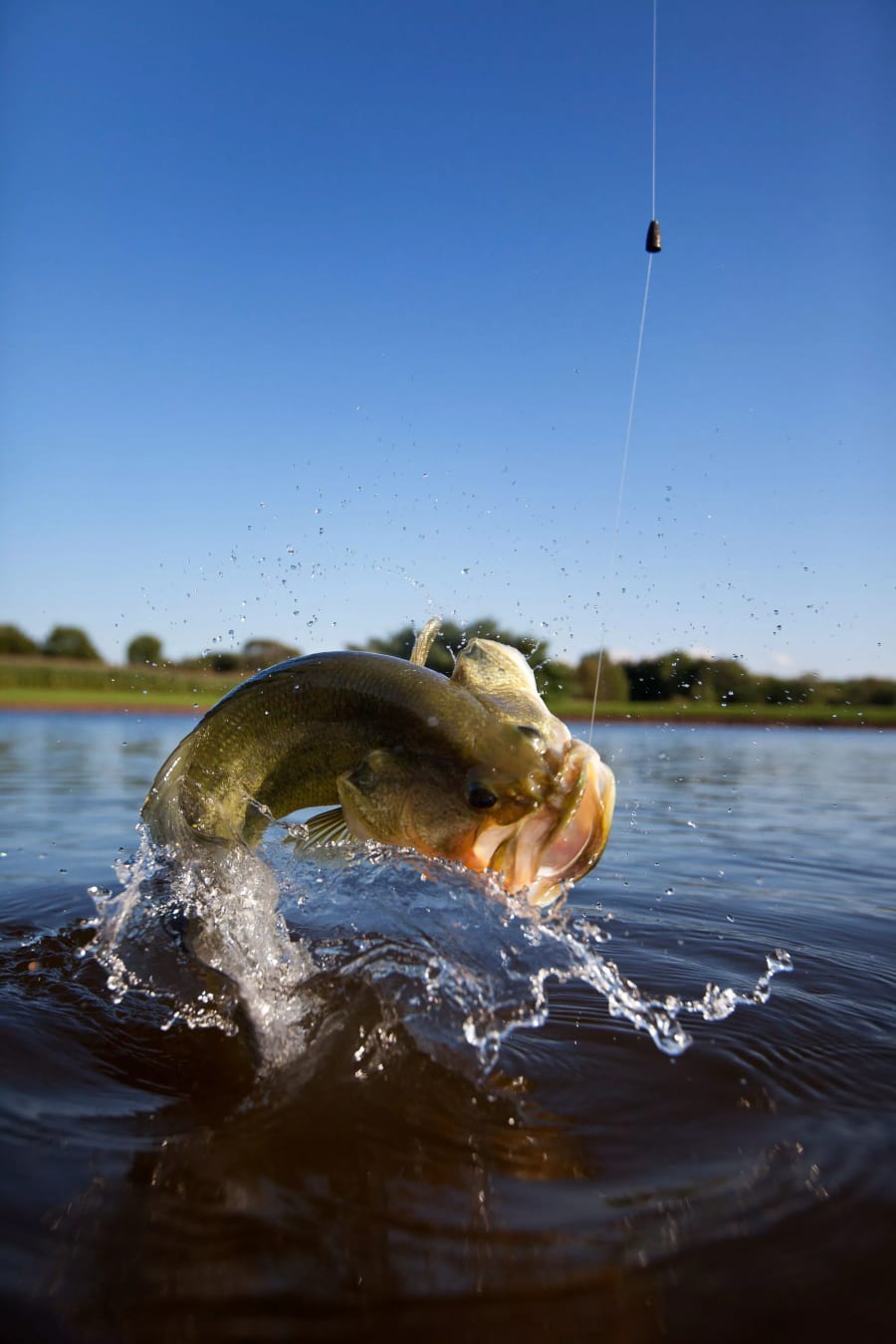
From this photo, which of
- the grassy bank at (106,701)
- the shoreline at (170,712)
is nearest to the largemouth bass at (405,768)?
the grassy bank at (106,701)

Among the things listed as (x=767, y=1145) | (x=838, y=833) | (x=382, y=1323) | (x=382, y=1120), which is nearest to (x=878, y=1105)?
(x=767, y=1145)

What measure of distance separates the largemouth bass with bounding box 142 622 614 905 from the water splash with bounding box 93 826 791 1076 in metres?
0.22

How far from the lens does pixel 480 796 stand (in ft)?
8.66

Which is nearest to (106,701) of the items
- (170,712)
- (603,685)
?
(170,712)

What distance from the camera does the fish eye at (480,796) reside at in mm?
2631

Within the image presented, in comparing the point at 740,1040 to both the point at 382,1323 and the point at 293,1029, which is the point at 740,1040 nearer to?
the point at 293,1029

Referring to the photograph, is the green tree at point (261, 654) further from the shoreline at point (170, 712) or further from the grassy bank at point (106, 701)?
the shoreline at point (170, 712)

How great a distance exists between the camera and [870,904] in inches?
232

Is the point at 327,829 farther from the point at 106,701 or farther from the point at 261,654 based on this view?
the point at 106,701

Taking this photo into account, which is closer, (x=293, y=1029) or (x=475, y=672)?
(x=475, y=672)

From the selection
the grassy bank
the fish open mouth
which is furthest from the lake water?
the grassy bank

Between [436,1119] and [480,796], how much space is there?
1.02m

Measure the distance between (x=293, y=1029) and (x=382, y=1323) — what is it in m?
1.45

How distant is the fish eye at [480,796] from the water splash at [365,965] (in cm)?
34
